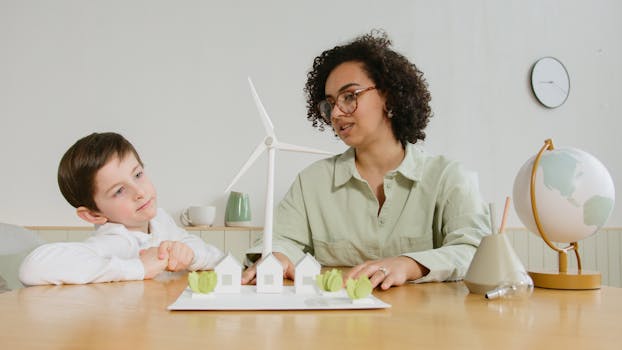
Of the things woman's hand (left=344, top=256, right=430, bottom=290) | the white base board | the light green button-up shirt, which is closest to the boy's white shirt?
the white base board

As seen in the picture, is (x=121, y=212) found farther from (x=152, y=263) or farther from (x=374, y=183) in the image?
(x=374, y=183)

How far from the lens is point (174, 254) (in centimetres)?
119

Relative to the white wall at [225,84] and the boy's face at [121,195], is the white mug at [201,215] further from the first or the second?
the boy's face at [121,195]

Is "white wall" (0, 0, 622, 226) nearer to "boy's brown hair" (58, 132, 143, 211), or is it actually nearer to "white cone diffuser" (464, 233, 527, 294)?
"boy's brown hair" (58, 132, 143, 211)

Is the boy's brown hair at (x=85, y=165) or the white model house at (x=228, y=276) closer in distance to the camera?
the white model house at (x=228, y=276)

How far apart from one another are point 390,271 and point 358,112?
783 mm

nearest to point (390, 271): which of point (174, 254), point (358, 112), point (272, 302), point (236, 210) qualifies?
point (272, 302)

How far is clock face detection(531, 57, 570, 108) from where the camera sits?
332 centimetres

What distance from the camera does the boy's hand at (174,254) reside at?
3.88 ft

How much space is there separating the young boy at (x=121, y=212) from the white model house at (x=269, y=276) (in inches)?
13.9

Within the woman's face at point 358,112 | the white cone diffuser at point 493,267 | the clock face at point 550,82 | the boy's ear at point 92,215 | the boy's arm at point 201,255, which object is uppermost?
the clock face at point 550,82

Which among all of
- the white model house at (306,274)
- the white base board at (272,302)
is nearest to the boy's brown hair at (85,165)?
the white base board at (272,302)

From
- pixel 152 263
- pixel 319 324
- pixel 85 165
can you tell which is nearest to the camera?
pixel 319 324

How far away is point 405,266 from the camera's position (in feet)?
3.40
